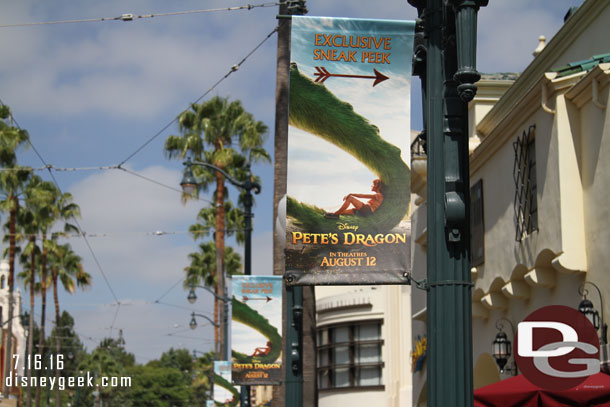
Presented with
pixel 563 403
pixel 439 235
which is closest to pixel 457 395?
pixel 439 235

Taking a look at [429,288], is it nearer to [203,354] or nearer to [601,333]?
[601,333]

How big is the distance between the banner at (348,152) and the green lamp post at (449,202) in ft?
2.55

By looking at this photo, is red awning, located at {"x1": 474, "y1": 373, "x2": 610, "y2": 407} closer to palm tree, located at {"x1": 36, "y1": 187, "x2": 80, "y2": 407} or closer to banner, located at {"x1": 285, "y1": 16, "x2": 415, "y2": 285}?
banner, located at {"x1": 285, "y1": 16, "x2": 415, "y2": 285}

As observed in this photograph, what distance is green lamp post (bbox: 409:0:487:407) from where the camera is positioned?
653 centimetres

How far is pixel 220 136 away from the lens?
139 feet

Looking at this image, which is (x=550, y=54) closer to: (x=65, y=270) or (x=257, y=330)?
(x=257, y=330)

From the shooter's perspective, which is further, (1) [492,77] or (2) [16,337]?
(2) [16,337]

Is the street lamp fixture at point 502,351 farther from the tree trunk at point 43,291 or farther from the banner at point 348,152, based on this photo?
the tree trunk at point 43,291

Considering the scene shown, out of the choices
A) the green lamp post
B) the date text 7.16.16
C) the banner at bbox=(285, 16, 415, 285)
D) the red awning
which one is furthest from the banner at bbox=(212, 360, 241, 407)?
the green lamp post

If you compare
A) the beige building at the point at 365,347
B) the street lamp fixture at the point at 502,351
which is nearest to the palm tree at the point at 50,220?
the beige building at the point at 365,347

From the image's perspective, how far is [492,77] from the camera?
23.9 metres

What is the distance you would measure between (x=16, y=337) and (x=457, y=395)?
76.1 meters

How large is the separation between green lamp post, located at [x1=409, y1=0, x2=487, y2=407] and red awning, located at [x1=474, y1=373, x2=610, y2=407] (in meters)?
3.79

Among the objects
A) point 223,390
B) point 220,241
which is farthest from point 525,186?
point 220,241
